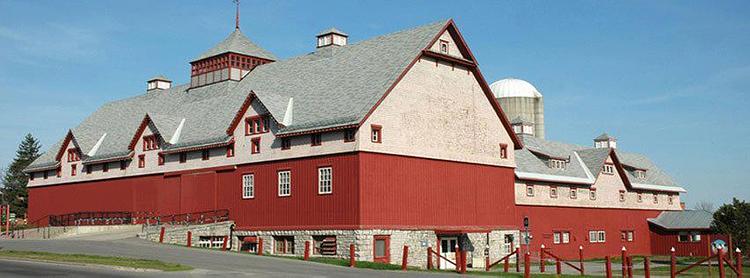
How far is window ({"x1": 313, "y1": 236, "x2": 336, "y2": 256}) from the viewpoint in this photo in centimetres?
4219

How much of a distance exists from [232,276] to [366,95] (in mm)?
18075

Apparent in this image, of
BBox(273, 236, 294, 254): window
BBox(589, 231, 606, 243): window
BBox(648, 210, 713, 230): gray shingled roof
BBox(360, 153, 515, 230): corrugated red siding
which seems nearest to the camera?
BBox(360, 153, 515, 230): corrugated red siding

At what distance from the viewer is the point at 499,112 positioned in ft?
169

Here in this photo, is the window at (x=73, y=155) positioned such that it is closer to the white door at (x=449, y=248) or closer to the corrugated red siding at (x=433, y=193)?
the corrugated red siding at (x=433, y=193)

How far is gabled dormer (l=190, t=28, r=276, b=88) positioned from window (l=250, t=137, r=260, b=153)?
12.1 m

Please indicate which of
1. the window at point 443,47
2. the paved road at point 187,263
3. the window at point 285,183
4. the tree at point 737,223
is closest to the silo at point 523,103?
the tree at point 737,223

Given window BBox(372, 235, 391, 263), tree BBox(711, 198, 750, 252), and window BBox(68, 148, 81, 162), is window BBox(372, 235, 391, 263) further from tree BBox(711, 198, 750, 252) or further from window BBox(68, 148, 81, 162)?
window BBox(68, 148, 81, 162)

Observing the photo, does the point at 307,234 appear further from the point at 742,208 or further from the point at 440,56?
the point at 742,208

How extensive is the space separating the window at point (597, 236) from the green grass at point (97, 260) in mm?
43071

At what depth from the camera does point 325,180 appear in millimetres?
43469

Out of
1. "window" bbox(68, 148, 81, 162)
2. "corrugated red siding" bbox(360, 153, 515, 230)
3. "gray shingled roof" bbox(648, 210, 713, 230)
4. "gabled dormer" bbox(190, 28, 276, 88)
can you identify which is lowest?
"gray shingled roof" bbox(648, 210, 713, 230)

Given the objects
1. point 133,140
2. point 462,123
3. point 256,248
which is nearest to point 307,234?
point 256,248

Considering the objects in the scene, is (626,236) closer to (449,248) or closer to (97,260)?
(449,248)

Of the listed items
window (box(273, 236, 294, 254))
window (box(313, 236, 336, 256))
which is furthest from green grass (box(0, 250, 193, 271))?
window (box(273, 236, 294, 254))
